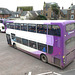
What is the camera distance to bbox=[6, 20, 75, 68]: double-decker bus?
275 inches

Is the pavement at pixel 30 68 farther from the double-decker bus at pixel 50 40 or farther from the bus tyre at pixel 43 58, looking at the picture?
the double-decker bus at pixel 50 40

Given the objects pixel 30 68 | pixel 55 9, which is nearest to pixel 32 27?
pixel 30 68

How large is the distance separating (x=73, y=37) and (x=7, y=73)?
20.9 feet

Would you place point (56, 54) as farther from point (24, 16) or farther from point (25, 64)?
point (24, 16)

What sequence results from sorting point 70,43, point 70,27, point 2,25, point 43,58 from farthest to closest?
point 2,25, point 43,58, point 70,43, point 70,27

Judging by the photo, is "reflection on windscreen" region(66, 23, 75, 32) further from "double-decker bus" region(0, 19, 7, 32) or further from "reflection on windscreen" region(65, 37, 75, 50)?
"double-decker bus" region(0, 19, 7, 32)

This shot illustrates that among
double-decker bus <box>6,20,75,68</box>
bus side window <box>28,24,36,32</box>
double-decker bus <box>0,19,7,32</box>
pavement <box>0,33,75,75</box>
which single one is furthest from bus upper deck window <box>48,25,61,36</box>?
double-decker bus <box>0,19,7,32</box>

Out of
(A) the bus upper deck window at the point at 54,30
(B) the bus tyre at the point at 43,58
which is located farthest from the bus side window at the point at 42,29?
(B) the bus tyre at the point at 43,58

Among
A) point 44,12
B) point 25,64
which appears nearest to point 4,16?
point 44,12

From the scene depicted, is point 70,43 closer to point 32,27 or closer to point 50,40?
point 50,40

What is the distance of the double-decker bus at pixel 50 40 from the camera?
699 cm

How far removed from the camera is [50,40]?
7.83 m

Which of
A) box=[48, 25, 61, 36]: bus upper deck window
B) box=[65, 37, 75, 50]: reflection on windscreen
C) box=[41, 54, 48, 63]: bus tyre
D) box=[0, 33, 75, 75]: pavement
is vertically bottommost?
box=[0, 33, 75, 75]: pavement

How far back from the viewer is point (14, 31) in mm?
13000
